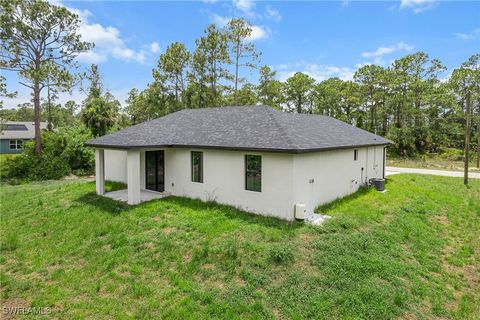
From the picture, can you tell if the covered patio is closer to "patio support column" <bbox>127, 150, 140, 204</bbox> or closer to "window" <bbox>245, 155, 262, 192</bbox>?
"patio support column" <bbox>127, 150, 140, 204</bbox>

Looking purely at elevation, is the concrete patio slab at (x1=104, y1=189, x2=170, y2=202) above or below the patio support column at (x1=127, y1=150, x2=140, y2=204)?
below

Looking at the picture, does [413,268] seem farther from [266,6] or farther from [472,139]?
[472,139]

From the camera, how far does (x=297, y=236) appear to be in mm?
7891

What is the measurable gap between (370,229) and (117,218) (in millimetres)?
8518

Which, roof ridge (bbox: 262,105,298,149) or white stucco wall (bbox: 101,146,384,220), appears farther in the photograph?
white stucco wall (bbox: 101,146,384,220)

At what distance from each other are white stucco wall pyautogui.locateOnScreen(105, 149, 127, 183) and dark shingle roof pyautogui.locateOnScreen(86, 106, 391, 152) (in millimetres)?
2116

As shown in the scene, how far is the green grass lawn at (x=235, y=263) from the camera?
5.37m

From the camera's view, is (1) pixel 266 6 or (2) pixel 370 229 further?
(1) pixel 266 6

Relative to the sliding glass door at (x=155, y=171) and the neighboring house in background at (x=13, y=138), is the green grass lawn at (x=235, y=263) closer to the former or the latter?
the sliding glass door at (x=155, y=171)

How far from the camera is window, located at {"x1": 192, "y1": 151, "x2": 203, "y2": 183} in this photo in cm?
1164

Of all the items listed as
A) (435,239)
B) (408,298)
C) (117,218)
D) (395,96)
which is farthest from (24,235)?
(395,96)

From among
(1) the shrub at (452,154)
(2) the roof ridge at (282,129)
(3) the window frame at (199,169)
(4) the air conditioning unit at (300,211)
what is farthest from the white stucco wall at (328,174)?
(1) the shrub at (452,154)

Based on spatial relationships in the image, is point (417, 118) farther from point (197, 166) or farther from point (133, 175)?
point (133, 175)

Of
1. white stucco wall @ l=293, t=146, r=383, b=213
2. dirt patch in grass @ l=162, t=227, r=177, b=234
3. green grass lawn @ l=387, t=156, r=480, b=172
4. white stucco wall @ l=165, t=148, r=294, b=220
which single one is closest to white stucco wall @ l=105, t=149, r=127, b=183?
white stucco wall @ l=165, t=148, r=294, b=220
